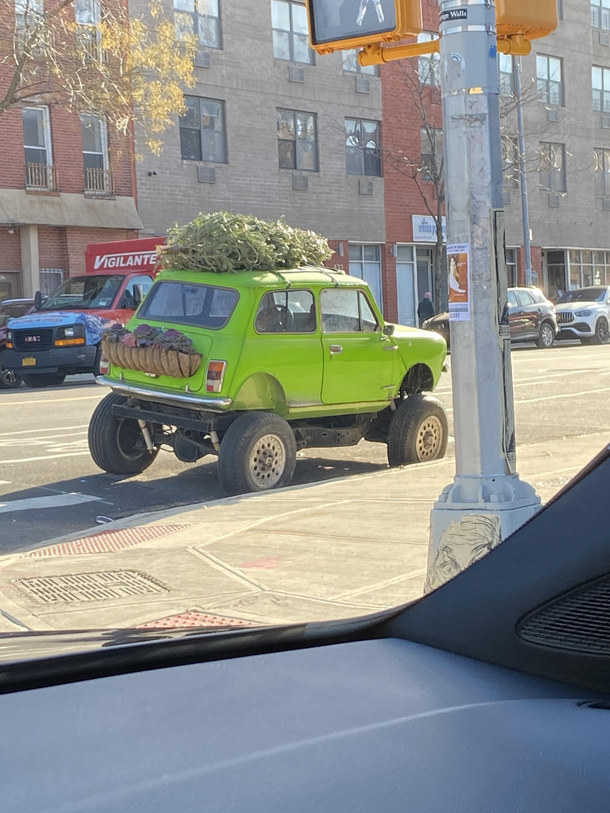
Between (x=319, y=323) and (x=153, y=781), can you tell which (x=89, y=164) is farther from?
(x=153, y=781)

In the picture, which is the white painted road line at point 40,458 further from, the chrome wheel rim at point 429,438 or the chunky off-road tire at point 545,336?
the chunky off-road tire at point 545,336

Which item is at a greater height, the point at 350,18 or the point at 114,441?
the point at 350,18

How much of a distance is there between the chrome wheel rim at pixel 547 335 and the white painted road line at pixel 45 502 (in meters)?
22.0

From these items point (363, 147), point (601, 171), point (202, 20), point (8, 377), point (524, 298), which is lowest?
point (8, 377)

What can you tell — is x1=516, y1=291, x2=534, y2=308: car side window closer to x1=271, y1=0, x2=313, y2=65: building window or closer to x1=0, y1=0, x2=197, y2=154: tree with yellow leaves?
x1=0, y1=0, x2=197, y2=154: tree with yellow leaves

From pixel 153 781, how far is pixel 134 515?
6704 mm

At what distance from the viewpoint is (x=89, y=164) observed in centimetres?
2855

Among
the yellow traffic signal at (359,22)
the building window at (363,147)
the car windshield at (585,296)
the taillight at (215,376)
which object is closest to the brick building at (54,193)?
the building window at (363,147)

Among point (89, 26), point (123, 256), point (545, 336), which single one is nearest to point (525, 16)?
point (123, 256)

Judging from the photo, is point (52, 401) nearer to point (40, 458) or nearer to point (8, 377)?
point (8, 377)

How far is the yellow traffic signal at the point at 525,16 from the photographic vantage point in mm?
4699

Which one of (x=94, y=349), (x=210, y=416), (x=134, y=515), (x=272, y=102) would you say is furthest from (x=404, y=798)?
(x=272, y=102)

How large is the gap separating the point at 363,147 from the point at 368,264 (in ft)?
12.9

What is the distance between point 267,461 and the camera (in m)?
8.97
